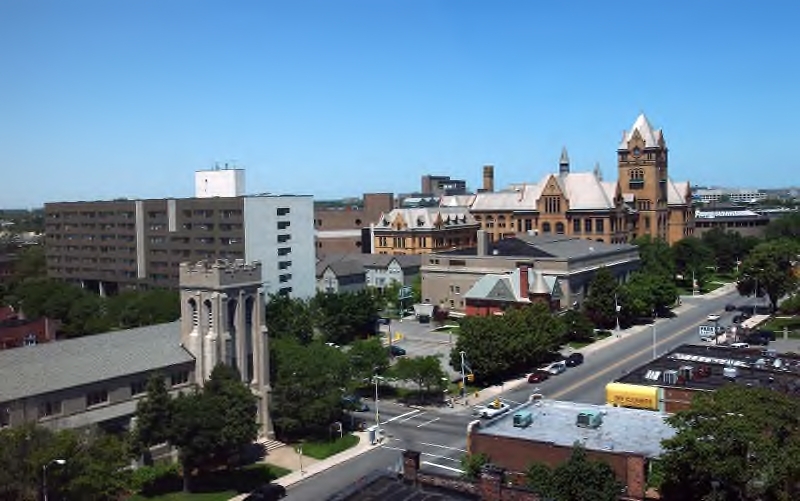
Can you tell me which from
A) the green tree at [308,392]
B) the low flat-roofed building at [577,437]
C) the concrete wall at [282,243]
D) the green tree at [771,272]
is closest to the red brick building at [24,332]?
the concrete wall at [282,243]

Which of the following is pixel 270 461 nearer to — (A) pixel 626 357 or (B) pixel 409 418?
(B) pixel 409 418

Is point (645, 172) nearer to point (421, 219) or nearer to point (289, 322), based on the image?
point (421, 219)

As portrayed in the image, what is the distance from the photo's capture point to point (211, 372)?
166 ft

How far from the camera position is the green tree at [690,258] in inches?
4966

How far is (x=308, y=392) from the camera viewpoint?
53031 mm

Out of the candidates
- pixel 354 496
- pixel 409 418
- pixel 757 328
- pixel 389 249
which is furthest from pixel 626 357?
pixel 389 249

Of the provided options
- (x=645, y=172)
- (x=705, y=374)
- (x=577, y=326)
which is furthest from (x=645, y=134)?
(x=705, y=374)

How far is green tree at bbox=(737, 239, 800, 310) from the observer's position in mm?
95625

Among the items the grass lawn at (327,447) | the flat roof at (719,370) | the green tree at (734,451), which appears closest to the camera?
the green tree at (734,451)

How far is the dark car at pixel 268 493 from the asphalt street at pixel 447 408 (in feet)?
2.36

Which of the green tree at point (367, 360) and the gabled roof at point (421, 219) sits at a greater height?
the gabled roof at point (421, 219)

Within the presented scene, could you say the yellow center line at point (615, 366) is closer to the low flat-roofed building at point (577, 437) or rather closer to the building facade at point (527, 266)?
the building facade at point (527, 266)

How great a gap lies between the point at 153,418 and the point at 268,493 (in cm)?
785

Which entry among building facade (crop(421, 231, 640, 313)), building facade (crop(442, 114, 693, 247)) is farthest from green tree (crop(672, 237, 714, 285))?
building facade (crop(421, 231, 640, 313))
